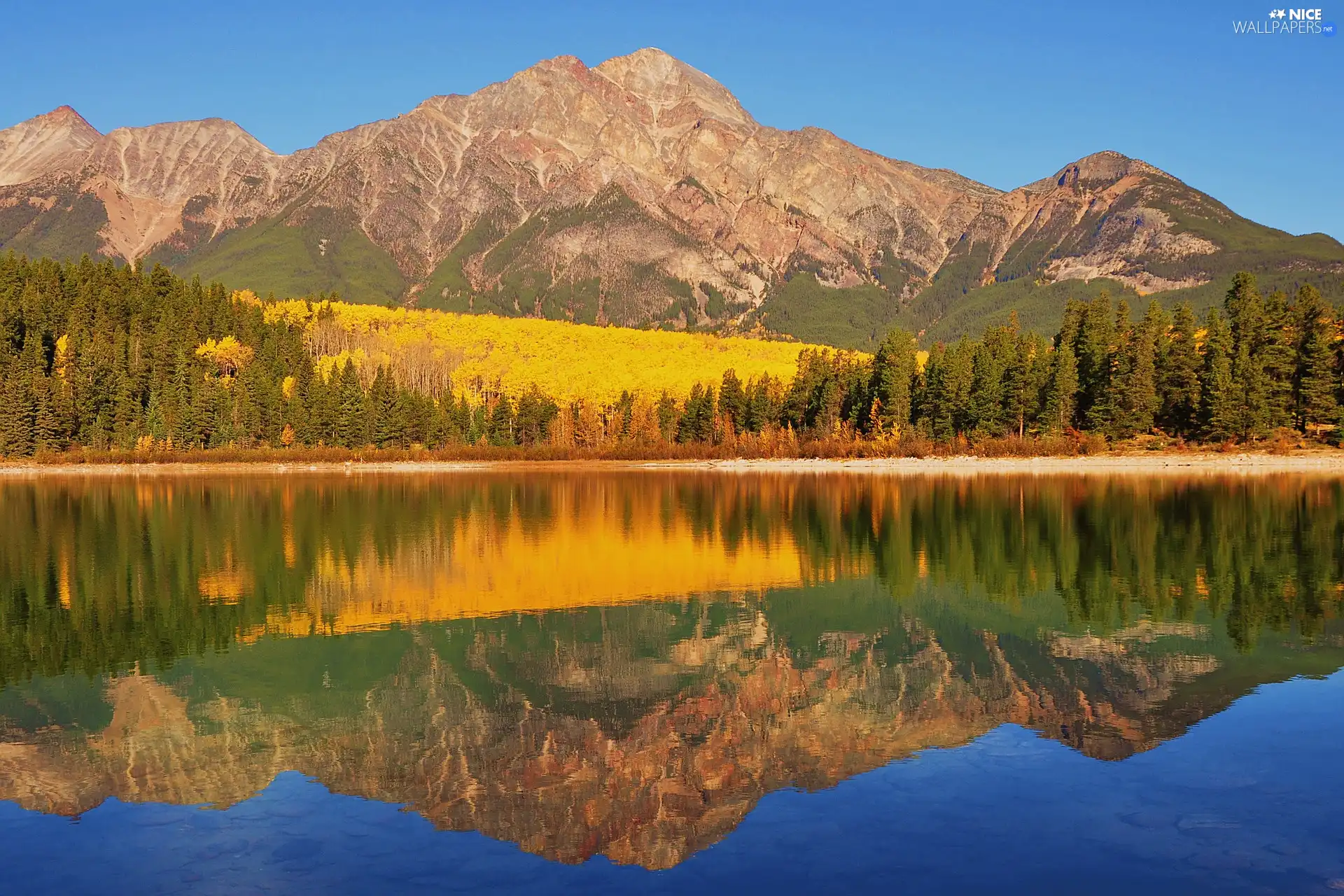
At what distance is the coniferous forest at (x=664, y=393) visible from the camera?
113m

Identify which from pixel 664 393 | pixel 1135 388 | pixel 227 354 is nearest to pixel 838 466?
pixel 1135 388

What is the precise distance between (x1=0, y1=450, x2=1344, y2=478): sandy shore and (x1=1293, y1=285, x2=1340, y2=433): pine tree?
532 centimetres

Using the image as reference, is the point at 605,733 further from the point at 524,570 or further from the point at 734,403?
the point at 734,403

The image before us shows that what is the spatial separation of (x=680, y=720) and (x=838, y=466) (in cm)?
11836

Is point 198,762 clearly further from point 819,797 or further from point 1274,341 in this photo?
point 1274,341

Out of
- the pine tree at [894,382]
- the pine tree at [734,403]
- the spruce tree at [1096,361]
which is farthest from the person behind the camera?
the pine tree at [734,403]

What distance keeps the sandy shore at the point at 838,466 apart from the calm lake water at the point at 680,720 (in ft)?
217

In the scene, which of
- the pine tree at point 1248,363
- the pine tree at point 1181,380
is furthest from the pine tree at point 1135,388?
the pine tree at point 1248,363

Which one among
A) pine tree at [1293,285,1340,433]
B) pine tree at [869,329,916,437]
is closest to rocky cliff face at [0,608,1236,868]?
pine tree at [1293,285,1340,433]

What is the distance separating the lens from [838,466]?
451 ft

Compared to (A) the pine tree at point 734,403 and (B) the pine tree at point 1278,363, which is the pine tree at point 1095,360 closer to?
(B) the pine tree at point 1278,363

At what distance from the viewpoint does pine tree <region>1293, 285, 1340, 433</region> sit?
108m

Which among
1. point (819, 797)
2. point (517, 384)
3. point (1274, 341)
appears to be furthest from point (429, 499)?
point (517, 384)

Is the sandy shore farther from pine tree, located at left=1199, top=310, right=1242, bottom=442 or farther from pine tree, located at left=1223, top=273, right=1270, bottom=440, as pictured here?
pine tree, located at left=1223, top=273, right=1270, bottom=440
